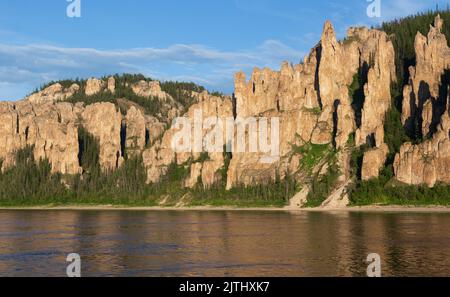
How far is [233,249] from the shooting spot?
99.9m

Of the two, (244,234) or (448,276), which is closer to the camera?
(448,276)

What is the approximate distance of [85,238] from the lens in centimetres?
12094

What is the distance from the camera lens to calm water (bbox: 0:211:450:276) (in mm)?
78062

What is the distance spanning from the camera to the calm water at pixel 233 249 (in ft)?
256
